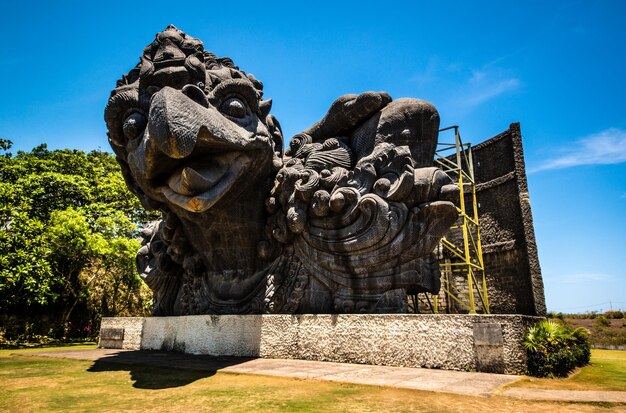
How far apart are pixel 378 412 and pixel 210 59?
17.9 feet

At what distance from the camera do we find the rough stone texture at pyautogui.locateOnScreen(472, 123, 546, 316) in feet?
55.1

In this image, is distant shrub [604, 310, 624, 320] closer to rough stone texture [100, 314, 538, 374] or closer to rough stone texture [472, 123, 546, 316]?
rough stone texture [472, 123, 546, 316]

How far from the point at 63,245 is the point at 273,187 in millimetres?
10526

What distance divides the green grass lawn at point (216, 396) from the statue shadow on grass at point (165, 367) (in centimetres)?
1

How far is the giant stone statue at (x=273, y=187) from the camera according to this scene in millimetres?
5184

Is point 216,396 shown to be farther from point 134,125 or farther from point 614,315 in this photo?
point 614,315

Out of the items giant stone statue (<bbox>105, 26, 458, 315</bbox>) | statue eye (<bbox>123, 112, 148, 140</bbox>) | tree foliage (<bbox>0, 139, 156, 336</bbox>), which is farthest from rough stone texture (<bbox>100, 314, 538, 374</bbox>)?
tree foliage (<bbox>0, 139, 156, 336</bbox>)

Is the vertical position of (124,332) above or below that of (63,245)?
below

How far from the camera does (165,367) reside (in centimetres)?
451

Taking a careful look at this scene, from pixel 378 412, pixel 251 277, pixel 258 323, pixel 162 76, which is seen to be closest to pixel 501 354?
pixel 378 412

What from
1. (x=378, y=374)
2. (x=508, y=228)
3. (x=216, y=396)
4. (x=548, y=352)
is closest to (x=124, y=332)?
(x=216, y=396)

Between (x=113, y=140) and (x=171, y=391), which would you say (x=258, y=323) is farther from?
(x=113, y=140)

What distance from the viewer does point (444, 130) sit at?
13.2 m

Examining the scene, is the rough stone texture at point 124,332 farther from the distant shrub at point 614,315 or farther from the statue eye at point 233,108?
the distant shrub at point 614,315
